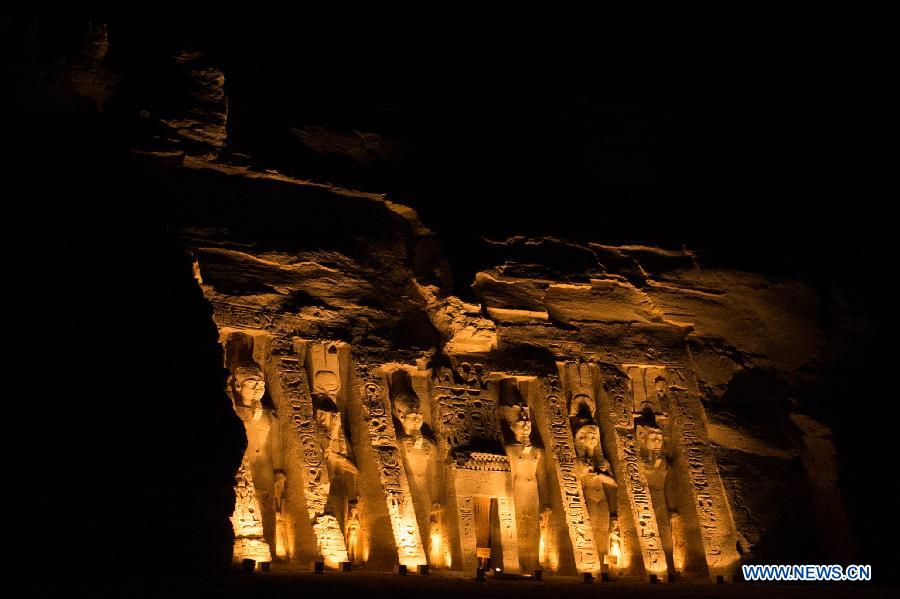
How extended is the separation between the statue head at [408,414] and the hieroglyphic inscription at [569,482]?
2227mm

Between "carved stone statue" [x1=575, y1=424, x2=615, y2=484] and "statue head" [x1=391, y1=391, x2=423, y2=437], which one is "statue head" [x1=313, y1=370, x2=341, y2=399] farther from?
"carved stone statue" [x1=575, y1=424, x2=615, y2=484]

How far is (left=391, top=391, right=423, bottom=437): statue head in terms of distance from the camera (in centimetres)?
1627

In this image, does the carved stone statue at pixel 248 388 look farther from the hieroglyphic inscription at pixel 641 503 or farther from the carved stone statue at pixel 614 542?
the hieroglyphic inscription at pixel 641 503

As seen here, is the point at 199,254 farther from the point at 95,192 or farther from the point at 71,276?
the point at 71,276

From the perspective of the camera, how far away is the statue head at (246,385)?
603 inches

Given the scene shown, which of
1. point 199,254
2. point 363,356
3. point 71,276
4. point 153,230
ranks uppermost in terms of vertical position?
point 199,254

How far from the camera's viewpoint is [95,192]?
10.5 m

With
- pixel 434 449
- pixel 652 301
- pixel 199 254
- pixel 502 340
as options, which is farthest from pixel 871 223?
pixel 199 254

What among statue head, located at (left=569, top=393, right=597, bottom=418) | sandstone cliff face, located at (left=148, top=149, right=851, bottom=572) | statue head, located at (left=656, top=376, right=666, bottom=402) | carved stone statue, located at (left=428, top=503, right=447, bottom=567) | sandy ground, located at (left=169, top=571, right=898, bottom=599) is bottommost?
sandy ground, located at (left=169, top=571, right=898, bottom=599)

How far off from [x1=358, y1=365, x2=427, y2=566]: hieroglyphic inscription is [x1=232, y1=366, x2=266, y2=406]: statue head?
61.4 inches

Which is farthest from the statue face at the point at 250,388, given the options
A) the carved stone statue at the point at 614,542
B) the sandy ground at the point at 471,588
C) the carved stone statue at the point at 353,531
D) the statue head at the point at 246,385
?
the carved stone statue at the point at 614,542

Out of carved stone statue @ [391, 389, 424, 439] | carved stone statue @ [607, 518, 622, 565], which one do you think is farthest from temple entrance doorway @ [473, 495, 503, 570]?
carved stone statue @ [607, 518, 622, 565]

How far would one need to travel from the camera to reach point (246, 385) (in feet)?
50.3

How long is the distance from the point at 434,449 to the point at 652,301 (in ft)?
15.3
